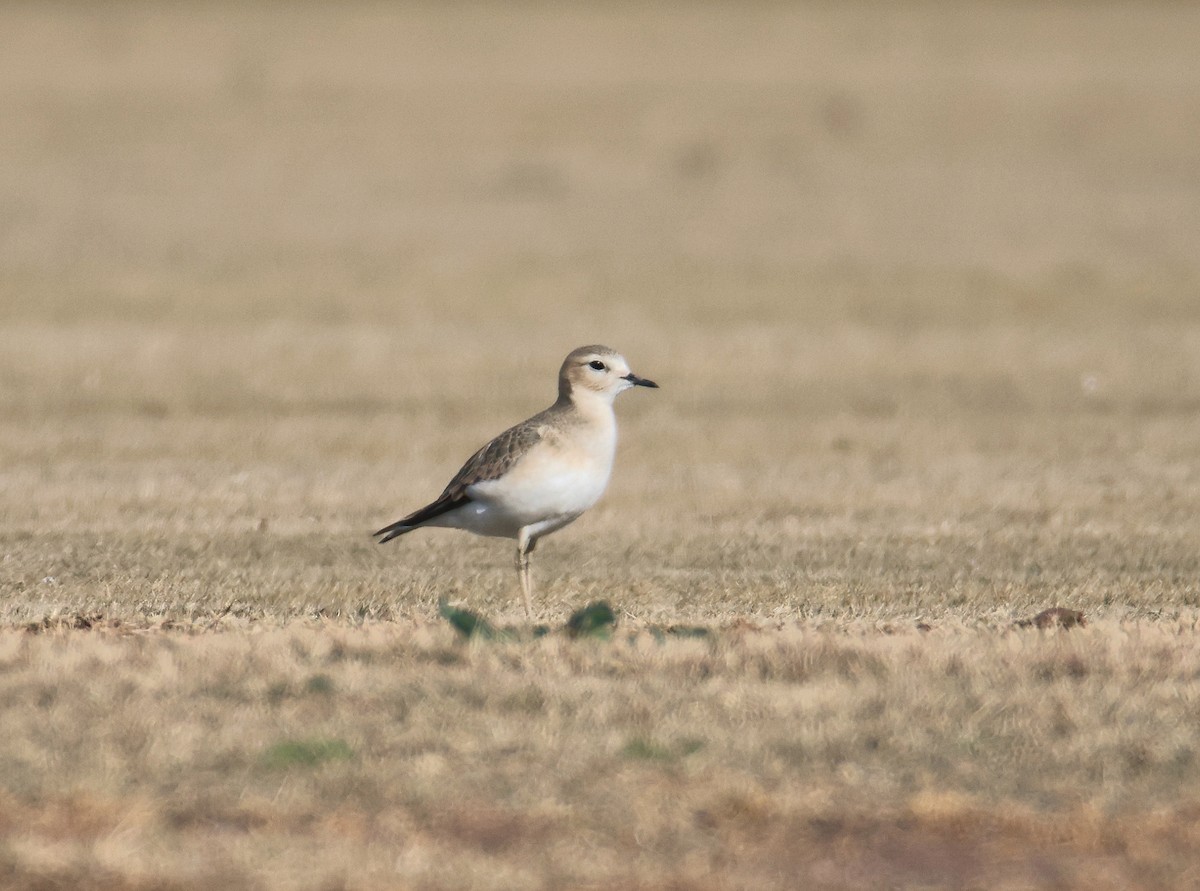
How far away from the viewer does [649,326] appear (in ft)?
86.0

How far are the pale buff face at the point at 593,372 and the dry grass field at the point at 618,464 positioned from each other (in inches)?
49.3

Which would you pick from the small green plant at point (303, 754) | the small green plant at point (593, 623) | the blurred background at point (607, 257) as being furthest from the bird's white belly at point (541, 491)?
the small green plant at point (303, 754)

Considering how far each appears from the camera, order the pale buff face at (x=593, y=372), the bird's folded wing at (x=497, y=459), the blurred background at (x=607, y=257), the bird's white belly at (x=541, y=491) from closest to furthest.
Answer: the bird's white belly at (x=541, y=491), the bird's folded wing at (x=497, y=459), the pale buff face at (x=593, y=372), the blurred background at (x=607, y=257)

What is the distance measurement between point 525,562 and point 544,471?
669mm

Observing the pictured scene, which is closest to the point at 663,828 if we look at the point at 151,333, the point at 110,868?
the point at 110,868

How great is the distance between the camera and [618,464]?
1844 cm

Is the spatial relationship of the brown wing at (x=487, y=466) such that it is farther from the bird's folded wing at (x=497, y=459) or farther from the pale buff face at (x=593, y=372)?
the pale buff face at (x=593, y=372)

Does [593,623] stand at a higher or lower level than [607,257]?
lower

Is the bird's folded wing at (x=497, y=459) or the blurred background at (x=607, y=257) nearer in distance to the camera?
the bird's folded wing at (x=497, y=459)

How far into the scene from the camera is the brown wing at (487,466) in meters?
10.9

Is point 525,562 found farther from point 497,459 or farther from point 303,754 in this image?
point 303,754

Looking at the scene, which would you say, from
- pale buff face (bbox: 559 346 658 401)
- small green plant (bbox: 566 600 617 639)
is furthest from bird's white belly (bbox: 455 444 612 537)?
small green plant (bbox: 566 600 617 639)

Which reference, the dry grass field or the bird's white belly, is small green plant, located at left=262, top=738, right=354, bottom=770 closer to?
the dry grass field

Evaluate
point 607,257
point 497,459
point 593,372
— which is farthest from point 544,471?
point 607,257
